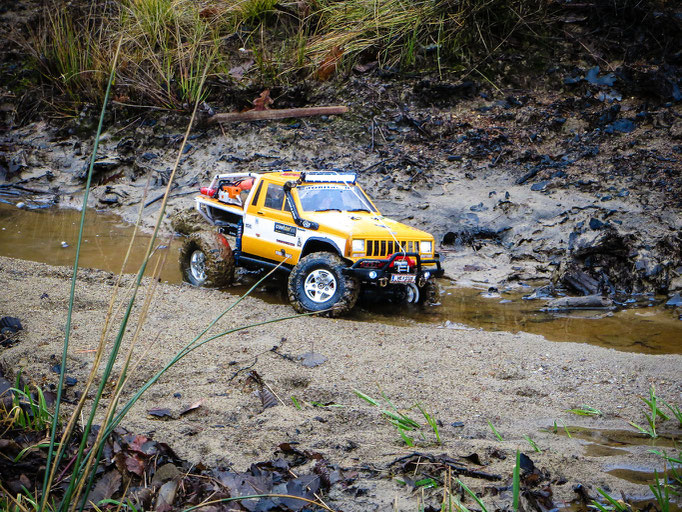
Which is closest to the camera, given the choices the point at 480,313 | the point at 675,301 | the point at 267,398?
the point at 267,398

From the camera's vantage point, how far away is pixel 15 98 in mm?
15398

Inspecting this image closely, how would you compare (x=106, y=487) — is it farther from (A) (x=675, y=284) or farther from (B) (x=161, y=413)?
(A) (x=675, y=284)

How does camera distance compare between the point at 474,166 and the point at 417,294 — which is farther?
the point at 474,166

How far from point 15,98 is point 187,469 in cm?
1520

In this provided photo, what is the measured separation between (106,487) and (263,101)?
1146cm

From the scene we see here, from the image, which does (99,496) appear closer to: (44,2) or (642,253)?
(642,253)

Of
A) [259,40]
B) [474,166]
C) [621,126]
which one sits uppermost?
[259,40]

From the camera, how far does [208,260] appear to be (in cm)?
807

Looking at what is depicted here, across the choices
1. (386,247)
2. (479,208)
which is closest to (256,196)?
(386,247)

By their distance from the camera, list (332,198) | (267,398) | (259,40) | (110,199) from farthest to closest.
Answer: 1. (259,40)
2. (110,199)
3. (332,198)
4. (267,398)

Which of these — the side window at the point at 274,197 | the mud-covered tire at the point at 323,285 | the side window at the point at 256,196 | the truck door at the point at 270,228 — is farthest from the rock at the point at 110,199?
the mud-covered tire at the point at 323,285

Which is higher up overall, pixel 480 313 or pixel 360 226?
pixel 360 226

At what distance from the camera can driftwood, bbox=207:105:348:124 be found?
13.1 metres

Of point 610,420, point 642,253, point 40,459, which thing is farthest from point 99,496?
point 642,253
